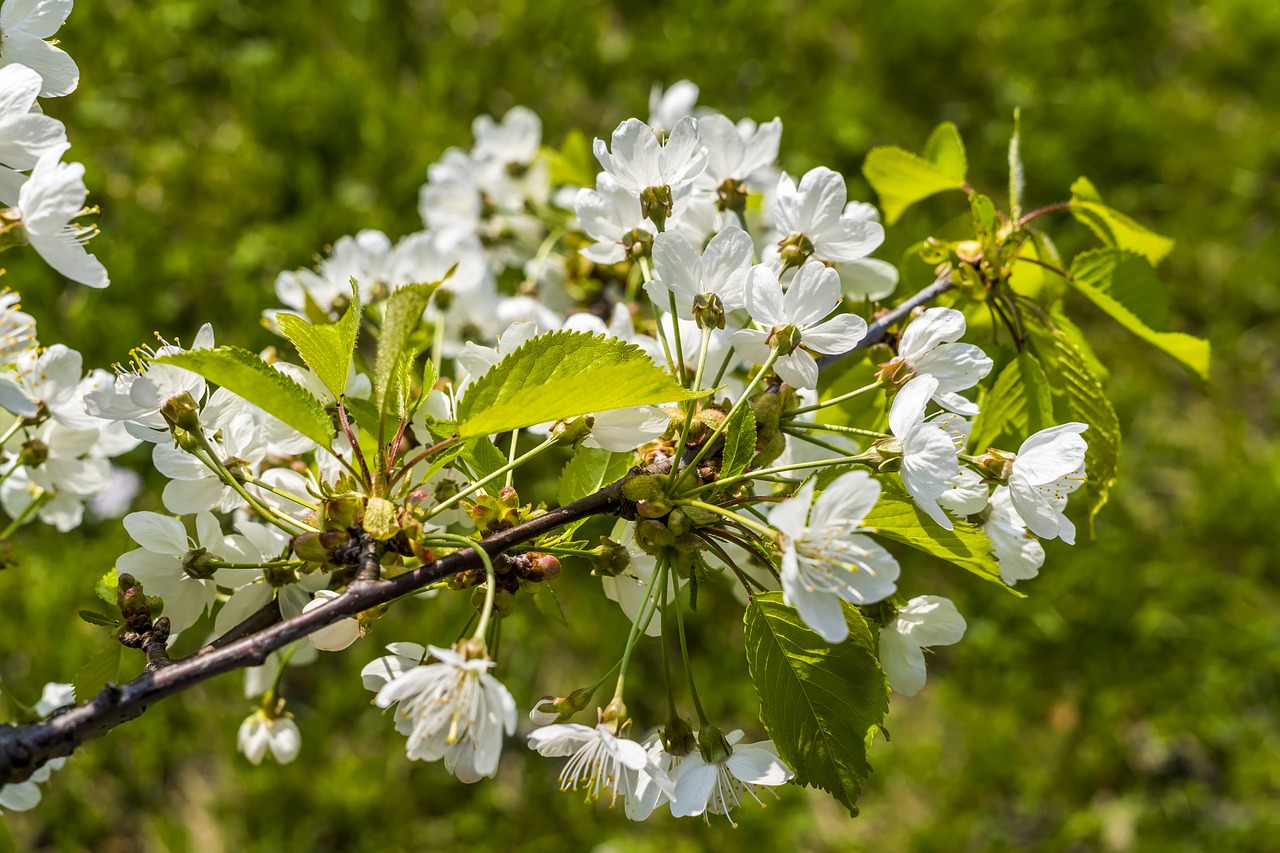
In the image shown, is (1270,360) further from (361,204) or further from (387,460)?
(387,460)

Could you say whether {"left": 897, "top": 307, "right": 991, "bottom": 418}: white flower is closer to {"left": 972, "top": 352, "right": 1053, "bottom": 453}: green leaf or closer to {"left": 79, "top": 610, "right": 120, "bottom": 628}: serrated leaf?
{"left": 972, "top": 352, "right": 1053, "bottom": 453}: green leaf

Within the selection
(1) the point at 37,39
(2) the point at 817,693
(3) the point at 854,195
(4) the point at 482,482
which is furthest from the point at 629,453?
(3) the point at 854,195

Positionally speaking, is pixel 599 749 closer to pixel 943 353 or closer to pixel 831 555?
pixel 831 555

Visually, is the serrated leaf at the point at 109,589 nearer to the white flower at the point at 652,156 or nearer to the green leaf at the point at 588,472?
the green leaf at the point at 588,472

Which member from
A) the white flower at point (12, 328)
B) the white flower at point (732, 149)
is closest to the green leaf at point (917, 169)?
the white flower at point (732, 149)

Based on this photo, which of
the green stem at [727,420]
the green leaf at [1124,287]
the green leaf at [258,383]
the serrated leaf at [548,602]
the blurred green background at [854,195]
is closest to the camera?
the green leaf at [258,383]
